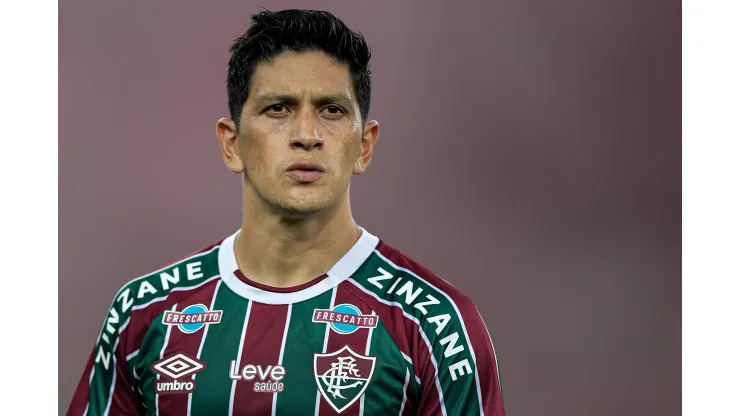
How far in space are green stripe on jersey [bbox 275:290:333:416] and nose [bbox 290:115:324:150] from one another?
453 mm

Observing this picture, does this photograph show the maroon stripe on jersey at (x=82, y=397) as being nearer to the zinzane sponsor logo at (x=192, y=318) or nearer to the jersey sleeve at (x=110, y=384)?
the jersey sleeve at (x=110, y=384)

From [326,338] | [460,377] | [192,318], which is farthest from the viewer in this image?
[192,318]

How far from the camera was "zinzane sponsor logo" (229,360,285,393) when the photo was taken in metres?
2.28

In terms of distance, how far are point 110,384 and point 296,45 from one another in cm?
118

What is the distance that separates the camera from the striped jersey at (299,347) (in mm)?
2238

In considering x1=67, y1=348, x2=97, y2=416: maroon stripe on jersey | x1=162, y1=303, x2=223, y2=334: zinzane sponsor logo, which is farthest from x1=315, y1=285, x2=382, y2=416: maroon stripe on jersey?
x1=67, y1=348, x2=97, y2=416: maroon stripe on jersey

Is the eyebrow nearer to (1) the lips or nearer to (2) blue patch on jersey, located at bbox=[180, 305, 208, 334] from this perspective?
(1) the lips

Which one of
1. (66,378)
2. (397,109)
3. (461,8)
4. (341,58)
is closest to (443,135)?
(397,109)

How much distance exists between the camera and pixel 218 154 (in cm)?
355

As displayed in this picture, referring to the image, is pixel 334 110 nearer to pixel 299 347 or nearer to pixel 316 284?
pixel 316 284

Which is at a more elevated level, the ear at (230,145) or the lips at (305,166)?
the ear at (230,145)

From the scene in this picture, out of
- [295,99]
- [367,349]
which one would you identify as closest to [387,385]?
[367,349]

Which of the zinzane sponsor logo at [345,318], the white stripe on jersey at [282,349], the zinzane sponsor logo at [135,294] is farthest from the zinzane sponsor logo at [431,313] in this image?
the zinzane sponsor logo at [135,294]

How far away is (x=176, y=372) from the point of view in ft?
7.73
